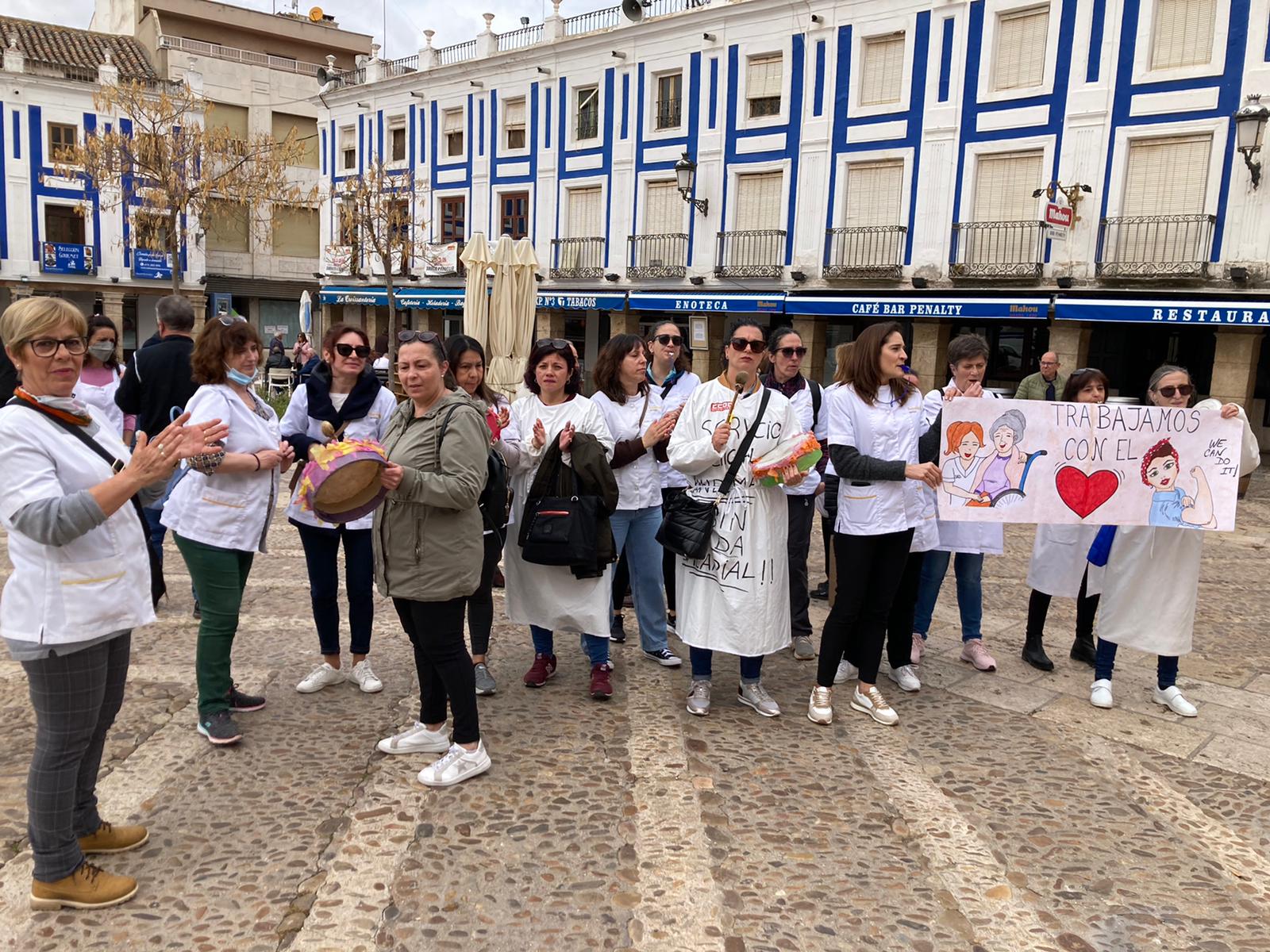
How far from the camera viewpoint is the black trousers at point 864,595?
14.4ft

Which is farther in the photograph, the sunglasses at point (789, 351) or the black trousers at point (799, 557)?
the black trousers at point (799, 557)

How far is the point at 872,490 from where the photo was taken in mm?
4328

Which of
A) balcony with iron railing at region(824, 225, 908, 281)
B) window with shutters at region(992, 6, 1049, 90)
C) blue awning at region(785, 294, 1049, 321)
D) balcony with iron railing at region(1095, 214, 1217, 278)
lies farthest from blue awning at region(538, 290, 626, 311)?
balcony with iron railing at region(1095, 214, 1217, 278)

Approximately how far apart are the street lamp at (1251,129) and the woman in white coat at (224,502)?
17306 mm

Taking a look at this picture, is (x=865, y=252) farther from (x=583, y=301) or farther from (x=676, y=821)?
(x=676, y=821)

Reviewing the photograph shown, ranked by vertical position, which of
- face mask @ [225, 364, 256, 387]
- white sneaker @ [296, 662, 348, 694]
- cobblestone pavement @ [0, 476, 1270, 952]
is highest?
face mask @ [225, 364, 256, 387]

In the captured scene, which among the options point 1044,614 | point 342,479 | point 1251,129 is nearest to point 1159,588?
point 1044,614

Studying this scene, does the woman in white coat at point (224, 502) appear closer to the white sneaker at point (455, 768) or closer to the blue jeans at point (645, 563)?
the white sneaker at point (455, 768)

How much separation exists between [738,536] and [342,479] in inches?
72.3

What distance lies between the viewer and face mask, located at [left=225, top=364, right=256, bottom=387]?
392 cm

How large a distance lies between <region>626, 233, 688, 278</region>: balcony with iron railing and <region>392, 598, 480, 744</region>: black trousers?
2136cm

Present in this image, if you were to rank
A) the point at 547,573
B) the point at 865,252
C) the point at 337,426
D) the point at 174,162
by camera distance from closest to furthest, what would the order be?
1. the point at 337,426
2. the point at 547,573
3. the point at 174,162
4. the point at 865,252

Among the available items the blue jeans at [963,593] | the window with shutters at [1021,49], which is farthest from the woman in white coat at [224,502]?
the window with shutters at [1021,49]

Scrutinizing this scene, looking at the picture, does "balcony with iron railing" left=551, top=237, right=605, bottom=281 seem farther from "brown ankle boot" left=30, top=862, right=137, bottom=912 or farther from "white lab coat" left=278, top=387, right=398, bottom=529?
"brown ankle boot" left=30, top=862, right=137, bottom=912
